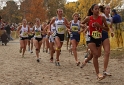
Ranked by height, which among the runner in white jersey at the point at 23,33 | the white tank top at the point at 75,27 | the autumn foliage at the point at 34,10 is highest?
the autumn foliage at the point at 34,10

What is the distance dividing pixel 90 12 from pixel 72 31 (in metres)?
3.49

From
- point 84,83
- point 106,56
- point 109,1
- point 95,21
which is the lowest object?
point 84,83

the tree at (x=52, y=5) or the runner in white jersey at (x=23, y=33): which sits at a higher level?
the tree at (x=52, y=5)

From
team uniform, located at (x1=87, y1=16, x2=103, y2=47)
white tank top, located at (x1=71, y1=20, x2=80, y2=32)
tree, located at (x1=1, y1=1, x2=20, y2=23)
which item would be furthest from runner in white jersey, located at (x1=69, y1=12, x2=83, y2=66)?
tree, located at (x1=1, y1=1, x2=20, y2=23)

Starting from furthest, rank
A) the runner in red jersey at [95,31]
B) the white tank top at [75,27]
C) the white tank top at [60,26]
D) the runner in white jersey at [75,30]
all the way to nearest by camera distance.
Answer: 1. the white tank top at [75,27]
2. the runner in white jersey at [75,30]
3. the white tank top at [60,26]
4. the runner in red jersey at [95,31]

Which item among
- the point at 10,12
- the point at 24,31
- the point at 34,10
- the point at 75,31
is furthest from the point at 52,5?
the point at 75,31

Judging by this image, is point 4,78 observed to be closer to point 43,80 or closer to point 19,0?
point 43,80

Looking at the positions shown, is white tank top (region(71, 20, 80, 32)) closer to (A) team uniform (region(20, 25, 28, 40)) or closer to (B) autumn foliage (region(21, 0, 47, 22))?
(A) team uniform (region(20, 25, 28, 40))

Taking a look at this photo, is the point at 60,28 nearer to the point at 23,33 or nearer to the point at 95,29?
the point at 95,29

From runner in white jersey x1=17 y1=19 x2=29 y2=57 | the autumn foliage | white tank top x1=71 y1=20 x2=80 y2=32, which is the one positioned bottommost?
runner in white jersey x1=17 y1=19 x2=29 y2=57

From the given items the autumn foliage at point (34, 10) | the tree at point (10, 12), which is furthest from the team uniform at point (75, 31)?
the tree at point (10, 12)

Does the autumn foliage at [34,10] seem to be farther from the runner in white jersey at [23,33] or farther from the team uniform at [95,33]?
the team uniform at [95,33]

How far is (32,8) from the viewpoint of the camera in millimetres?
49750

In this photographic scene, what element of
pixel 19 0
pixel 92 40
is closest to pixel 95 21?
pixel 92 40
